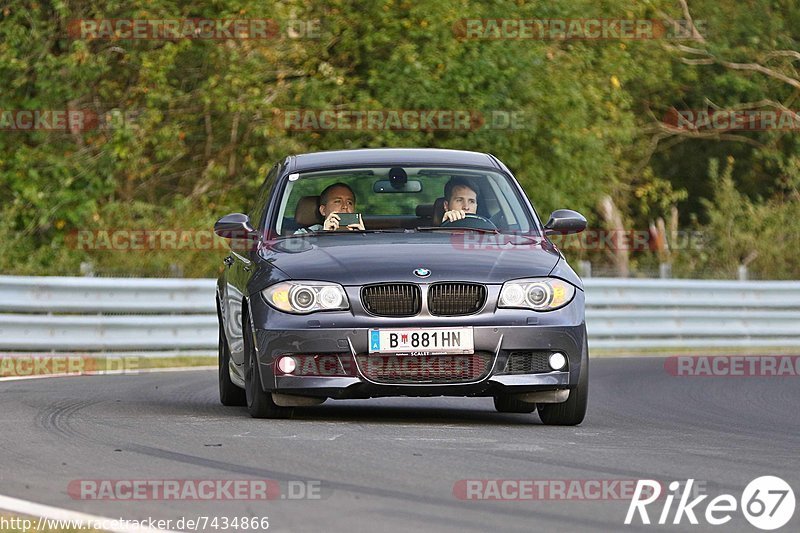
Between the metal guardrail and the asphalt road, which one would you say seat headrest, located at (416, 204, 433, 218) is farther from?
the metal guardrail

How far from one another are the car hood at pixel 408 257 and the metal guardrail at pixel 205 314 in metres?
7.64

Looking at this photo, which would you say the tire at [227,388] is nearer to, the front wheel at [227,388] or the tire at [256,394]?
the front wheel at [227,388]

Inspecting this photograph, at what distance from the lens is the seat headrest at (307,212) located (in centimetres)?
1069

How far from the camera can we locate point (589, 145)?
90.6ft

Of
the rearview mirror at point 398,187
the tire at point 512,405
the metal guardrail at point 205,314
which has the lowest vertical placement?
the metal guardrail at point 205,314

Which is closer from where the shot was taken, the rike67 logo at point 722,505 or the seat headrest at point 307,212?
the rike67 logo at point 722,505

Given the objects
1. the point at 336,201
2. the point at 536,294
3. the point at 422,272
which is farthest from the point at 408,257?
the point at 336,201

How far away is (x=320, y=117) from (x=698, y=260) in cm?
924

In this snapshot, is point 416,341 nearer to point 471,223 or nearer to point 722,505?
point 471,223

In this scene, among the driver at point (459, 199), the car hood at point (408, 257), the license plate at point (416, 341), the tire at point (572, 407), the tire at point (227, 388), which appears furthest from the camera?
the tire at point (227, 388)

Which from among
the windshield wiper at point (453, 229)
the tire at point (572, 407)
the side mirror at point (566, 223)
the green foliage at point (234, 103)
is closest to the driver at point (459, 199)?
the windshield wiper at point (453, 229)

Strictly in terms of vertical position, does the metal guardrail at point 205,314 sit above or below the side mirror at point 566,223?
below

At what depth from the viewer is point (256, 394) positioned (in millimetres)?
9695

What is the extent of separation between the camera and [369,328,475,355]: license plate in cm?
923
